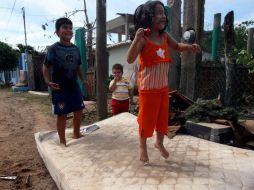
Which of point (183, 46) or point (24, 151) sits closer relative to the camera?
point (183, 46)

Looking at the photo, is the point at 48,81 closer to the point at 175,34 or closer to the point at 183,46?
the point at 183,46

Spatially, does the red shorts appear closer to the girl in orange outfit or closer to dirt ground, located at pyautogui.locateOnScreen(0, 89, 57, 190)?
dirt ground, located at pyautogui.locateOnScreen(0, 89, 57, 190)

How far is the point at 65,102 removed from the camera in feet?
12.9

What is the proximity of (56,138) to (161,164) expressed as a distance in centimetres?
189

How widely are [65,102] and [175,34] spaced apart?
2.97 metres

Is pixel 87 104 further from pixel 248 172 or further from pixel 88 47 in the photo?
pixel 248 172

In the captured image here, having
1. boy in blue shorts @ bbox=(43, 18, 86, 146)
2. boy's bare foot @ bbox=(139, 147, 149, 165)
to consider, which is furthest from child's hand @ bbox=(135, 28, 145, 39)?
boy in blue shorts @ bbox=(43, 18, 86, 146)

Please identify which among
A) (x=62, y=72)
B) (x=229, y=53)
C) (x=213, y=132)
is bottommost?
(x=213, y=132)

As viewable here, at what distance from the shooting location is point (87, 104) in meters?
8.84

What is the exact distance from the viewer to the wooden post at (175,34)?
19.6 feet

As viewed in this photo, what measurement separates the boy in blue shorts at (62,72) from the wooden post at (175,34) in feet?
8.28

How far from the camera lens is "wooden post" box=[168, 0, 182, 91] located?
5.99m

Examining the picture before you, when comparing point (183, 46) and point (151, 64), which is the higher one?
point (183, 46)

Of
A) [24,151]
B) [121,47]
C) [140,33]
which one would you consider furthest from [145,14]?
[121,47]
